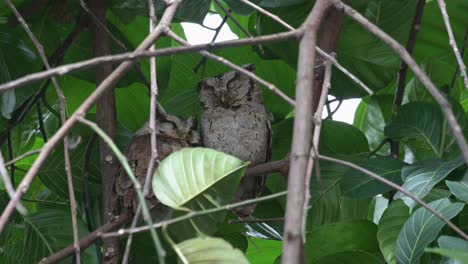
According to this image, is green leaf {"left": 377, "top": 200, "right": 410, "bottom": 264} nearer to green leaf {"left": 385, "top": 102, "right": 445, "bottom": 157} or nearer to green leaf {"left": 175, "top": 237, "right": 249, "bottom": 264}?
green leaf {"left": 385, "top": 102, "right": 445, "bottom": 157}

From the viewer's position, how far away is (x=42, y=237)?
1600 millimetres

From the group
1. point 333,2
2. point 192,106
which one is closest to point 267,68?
point 192,106

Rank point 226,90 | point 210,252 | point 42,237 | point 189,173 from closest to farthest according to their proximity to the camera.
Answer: point 210,252 → point 189,173 → point 42,237 → point 226,90

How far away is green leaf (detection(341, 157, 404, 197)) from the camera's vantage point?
1.60 metres

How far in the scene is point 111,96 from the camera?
1700mm

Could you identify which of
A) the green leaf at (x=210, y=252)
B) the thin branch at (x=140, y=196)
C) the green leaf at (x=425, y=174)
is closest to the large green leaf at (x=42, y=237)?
the green leaf at (x=425, y=174)

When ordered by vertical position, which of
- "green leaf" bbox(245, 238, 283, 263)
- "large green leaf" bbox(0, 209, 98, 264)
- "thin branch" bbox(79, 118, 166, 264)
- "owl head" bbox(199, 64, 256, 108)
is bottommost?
"green leaf" bbox(245, 238, 283, 263)

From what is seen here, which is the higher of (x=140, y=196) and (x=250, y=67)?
(x=250, y=67)

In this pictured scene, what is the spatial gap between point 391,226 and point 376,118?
0.64 meters

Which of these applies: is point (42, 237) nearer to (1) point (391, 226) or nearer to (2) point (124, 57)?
(1) point (391, 226)

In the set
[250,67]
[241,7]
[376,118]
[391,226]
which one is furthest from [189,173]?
[376,118]

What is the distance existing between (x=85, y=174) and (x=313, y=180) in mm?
524

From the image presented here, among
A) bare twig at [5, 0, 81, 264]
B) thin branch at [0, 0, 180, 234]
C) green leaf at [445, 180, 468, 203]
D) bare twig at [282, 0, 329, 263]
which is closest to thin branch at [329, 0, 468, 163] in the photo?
bare twig at [282, 0, 329, 263]

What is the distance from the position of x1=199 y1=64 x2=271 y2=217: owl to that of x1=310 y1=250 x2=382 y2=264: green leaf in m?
0.52
